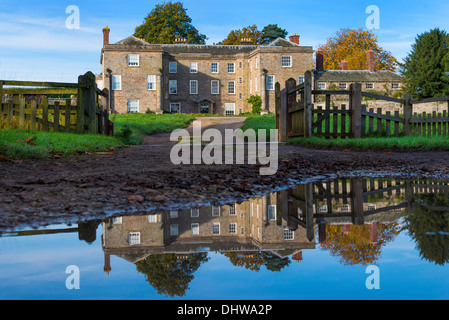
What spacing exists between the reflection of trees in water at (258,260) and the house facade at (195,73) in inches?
1965

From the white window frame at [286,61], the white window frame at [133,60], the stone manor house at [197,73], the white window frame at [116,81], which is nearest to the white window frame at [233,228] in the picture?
the stone manor house at [197,73]

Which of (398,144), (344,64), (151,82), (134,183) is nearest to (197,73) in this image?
(151,82)

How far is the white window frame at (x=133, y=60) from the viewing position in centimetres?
5150

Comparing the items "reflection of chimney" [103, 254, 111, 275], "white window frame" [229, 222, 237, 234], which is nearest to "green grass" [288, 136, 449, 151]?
"white window frame" [229, 222, 237, 234]

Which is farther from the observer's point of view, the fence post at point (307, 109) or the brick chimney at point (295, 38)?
the brick chimney at point (295, 38)

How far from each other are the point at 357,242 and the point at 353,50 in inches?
2618

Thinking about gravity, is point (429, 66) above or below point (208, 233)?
above

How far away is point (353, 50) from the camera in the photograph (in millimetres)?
65375

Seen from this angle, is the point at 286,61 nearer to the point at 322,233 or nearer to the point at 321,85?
the point at 321,85

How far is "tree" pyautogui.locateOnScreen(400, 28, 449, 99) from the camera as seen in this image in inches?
1981

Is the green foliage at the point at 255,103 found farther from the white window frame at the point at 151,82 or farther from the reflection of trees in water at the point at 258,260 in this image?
the reflection of trees in water at the point at 258,260
